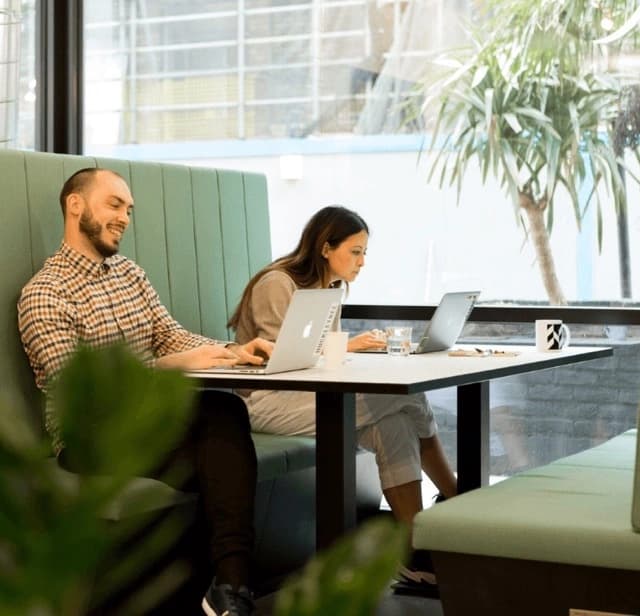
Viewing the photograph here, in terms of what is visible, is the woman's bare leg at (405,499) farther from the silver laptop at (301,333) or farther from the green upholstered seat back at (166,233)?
the green upholstered seat back at (166,233)

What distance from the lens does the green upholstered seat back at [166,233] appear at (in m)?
3.14

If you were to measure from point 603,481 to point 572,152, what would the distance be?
6.10ft

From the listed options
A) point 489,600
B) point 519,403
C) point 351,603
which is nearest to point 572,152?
point 519,403

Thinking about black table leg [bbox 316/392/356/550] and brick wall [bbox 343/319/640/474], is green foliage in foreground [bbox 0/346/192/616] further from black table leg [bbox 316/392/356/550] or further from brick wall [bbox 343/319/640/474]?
brick wall [bbox 343/319/640/474]

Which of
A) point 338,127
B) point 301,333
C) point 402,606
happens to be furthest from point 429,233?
point 301,333

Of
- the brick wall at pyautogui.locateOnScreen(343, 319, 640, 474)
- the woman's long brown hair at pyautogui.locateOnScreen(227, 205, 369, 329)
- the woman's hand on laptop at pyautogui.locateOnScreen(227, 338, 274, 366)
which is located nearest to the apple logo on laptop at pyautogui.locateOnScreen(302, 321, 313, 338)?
the woman's hand on laptop at pyautogui.locateOnScreen(227, 338, 274, 366)

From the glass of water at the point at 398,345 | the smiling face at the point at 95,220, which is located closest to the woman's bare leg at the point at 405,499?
the glass of water at the point at 398,345

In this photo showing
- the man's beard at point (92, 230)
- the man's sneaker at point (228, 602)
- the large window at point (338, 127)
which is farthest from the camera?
the large window at point (338, 127)

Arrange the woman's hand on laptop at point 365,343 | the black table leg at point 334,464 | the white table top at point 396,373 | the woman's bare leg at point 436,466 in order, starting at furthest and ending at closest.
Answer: the woman's bare leg at point 436,466 → the woman's hand on laptop at point 365,343 → the black table leg at point 334,464 → the white table top at point 396,373

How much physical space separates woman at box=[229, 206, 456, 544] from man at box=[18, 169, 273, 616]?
23 centimetres

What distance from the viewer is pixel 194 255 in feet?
13.0

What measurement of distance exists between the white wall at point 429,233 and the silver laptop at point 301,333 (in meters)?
1.63

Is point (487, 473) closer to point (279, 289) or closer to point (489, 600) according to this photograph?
point (279, 289)

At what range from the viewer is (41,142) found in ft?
15.8
